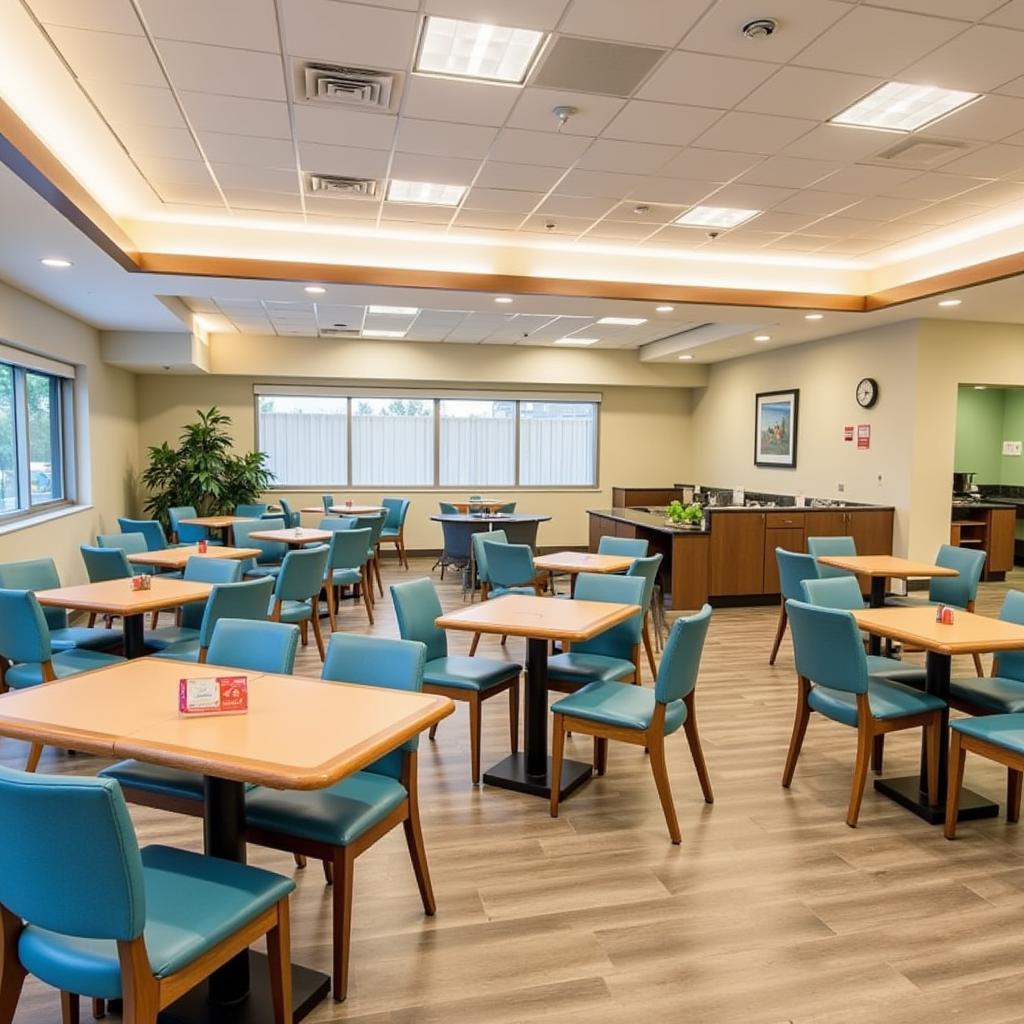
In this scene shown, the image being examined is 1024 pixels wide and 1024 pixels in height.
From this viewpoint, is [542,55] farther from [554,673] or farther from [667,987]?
[667,987]

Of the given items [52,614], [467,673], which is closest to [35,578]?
[52,614]

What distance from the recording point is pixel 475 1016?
2.15 m

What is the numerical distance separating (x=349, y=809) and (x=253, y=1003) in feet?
1.79

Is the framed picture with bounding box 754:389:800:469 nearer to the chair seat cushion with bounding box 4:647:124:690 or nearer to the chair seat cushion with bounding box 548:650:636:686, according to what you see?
the chair seat cushion with bounding box 548:650:636:686

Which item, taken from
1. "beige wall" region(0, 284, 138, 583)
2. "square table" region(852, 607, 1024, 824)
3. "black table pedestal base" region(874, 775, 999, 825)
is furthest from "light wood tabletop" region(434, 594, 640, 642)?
"beige wall" region(0, 284, 138, 583)

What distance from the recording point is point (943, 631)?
3.41 m

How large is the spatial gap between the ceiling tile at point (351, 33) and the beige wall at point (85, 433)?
13.1 feet

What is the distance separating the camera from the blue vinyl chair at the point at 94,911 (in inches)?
58.0

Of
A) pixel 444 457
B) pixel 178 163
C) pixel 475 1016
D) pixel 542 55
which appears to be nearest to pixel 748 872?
pixel 475 1016

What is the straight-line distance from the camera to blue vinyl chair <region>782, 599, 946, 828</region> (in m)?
3.20

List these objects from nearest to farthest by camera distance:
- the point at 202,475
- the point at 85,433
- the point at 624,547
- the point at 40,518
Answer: the point at 624,547 → the point at 40,518 → the point at 85,433 → the point at 202,475

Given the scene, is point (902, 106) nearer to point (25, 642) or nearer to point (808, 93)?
point (808, 93)

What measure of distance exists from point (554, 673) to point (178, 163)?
3.75 meters

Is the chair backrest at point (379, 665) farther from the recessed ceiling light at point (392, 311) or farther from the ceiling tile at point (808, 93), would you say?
the recessed ceiling light at point (392, 311)
